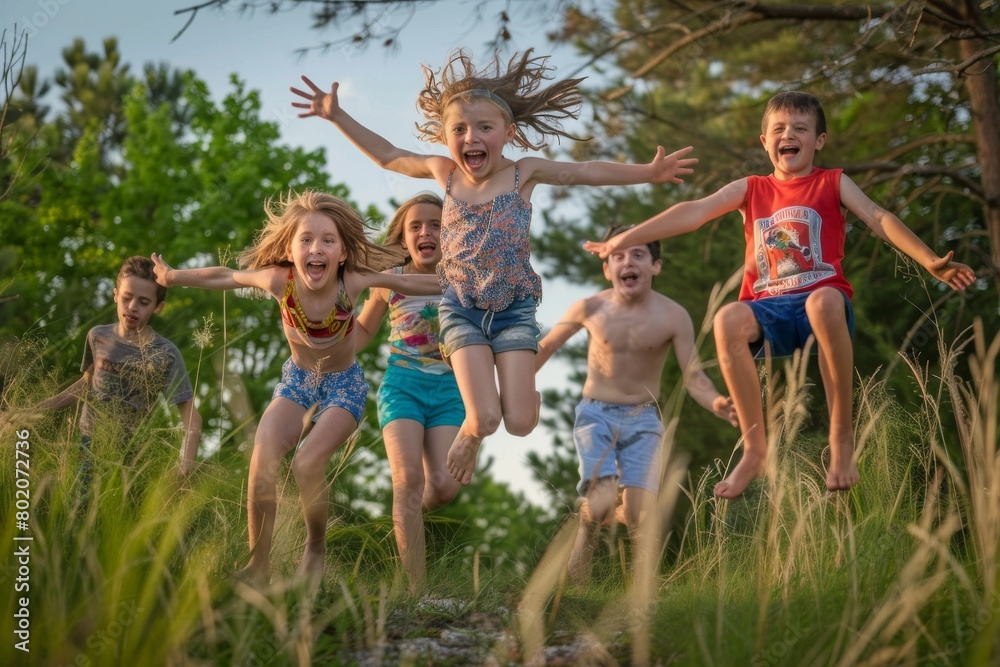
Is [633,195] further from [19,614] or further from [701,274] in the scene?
[19,614]

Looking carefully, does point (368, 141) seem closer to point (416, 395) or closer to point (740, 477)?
point (416, 395)

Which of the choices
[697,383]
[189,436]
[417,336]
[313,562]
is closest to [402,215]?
[417,336]

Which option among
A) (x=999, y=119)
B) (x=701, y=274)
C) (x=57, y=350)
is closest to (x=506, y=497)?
(x=701, y=274)

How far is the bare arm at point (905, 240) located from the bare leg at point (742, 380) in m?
0.70

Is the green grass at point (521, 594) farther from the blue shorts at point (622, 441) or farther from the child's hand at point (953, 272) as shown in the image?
the blue shorts at point (622, 441)

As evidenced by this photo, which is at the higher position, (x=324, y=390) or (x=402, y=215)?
(x=402, y=215)

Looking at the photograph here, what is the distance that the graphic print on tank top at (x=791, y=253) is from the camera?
5.15 m

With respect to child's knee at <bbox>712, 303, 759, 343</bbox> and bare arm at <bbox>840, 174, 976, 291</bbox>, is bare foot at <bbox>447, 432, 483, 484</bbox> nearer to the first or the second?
child's knee at <bbox>712, 303, 759, 343</bbox>

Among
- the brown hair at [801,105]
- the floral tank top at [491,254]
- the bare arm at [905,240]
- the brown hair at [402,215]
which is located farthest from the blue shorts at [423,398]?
the bare arm at [905,240]

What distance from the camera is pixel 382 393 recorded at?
248 inches

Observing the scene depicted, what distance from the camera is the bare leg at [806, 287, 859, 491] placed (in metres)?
4.90

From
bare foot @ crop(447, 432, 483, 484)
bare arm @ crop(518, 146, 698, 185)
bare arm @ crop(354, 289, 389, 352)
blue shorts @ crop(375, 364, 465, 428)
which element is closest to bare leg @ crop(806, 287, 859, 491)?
bare arm @ crop(518, 146, 698, 185)

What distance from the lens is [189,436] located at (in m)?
5.63

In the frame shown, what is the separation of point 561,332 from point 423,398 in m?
1.22
